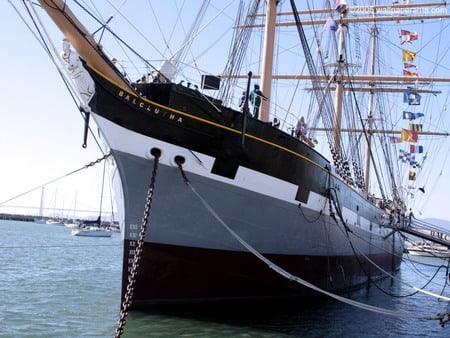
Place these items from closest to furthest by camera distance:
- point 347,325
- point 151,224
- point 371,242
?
point 151,224, point 347,325, point 371,242

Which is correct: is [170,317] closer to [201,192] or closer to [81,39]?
[201,192]

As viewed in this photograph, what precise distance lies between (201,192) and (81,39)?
358 centimetres

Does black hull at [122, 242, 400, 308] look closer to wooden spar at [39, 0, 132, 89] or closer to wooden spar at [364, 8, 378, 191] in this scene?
wooden spar at [39, 0, 132, 89]

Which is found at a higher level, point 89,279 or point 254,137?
point 254,137

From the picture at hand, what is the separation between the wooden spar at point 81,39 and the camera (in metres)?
7.70

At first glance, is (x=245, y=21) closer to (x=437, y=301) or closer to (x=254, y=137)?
(x=254, y=137)

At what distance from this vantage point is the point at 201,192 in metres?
9.04

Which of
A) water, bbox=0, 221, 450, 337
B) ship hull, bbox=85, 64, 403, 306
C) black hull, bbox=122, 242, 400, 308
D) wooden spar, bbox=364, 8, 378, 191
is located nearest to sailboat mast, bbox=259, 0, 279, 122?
ship hull, bbox=85, 64, 403, 306

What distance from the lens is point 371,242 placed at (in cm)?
1934

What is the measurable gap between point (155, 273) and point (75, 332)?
6.02 ft

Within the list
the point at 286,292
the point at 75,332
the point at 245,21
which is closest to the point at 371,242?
the point at 286,292

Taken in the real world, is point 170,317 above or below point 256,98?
below

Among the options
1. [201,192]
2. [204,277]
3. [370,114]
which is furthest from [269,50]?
[370,114]

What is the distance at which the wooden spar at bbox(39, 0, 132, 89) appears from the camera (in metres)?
7.70
